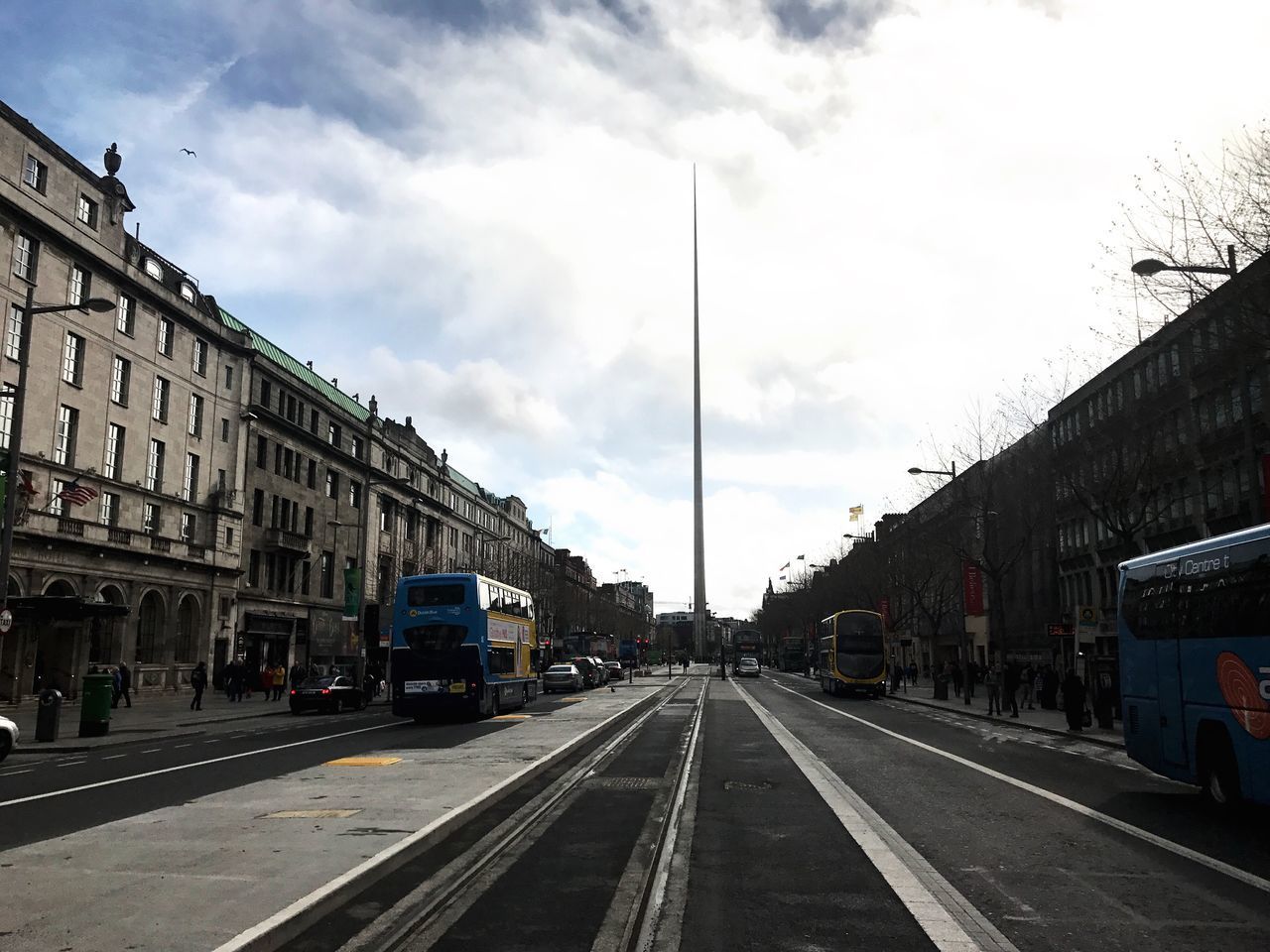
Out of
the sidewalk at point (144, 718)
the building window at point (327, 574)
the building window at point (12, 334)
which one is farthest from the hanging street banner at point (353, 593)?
the building window at point (12, 334)

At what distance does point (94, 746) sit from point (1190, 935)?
21912 millimetres

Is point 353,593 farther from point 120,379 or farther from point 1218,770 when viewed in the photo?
point 1218,770

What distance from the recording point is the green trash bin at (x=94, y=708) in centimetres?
2362

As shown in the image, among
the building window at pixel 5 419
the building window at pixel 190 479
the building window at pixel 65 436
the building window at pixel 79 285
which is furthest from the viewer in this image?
the building window at pixel 190 479

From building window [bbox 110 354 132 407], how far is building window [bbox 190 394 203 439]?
17.2ft

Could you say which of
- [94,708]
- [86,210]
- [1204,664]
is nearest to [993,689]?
[1204,664]

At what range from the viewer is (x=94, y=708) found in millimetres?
23641

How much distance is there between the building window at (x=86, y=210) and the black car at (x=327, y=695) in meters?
20.4

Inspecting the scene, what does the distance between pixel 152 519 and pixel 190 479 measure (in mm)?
4156

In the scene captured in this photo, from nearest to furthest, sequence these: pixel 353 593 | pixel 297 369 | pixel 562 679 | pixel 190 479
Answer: pixel 190 479 → pixel 353 593 → pixel 562 679 → pixel 297 369

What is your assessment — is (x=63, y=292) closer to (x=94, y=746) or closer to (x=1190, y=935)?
(x=94, y=746)

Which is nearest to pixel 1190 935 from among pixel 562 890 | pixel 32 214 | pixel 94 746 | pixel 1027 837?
pixel 1027 837

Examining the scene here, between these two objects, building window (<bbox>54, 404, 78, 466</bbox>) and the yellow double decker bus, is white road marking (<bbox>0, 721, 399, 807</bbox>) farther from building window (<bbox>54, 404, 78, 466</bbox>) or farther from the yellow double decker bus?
the yellow double decker bus

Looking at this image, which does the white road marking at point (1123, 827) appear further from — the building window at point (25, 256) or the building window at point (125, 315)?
the building window at point (125, 315)
